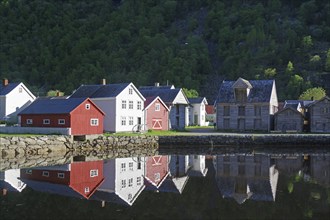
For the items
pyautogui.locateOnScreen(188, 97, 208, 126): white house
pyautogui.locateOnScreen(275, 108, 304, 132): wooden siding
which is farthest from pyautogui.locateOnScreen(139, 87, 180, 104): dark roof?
pyautogui.locateOnScreen(188, 97, 208, 126): white house

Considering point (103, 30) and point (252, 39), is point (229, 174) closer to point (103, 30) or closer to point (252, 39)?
point (252, 39)

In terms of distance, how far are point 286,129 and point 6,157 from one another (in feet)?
128

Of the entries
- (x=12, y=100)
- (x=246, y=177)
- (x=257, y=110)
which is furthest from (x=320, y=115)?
(x=12, y=100)

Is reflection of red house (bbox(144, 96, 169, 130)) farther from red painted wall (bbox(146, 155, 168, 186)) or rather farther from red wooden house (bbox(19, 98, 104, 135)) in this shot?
red painted wall (bbox(146, 155, 168, 186))

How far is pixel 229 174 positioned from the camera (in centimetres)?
2952

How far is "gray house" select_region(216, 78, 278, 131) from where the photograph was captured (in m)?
63.1

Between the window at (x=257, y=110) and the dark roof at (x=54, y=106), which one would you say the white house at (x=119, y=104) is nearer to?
the dark roof at (x=54, y=106)

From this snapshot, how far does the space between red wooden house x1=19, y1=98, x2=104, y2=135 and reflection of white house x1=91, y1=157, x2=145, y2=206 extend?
1006 cm

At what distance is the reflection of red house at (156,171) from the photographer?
Answer: 25759 millimetres

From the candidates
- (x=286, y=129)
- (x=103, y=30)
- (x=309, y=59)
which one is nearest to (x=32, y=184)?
(x=286, y=129)

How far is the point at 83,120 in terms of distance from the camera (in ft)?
149

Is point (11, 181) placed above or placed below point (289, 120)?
below

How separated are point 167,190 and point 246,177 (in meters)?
6.89

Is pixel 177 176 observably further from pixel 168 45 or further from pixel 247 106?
pixel 168 45
